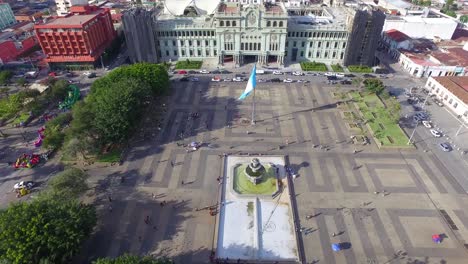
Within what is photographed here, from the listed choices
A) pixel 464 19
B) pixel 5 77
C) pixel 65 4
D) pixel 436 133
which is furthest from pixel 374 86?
pixel 65 4

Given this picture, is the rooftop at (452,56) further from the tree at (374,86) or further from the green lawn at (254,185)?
the green lawn at (254,185)

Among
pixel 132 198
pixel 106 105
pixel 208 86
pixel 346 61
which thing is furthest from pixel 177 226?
pixel 346 61

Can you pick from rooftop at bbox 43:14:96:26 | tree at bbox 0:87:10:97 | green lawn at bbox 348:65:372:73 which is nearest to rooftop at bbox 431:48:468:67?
green lawn at bbox 348:65:372:73

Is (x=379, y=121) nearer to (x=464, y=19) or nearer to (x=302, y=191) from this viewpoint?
(x=302, y=191)

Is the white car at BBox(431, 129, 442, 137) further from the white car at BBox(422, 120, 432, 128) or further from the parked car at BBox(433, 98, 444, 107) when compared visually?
the parked car at BBox(433, 98, 444, 107)

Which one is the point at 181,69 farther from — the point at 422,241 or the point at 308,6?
the point at 422,241

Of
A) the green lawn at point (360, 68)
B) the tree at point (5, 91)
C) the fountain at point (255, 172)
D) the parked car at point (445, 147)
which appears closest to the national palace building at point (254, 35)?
the green lawn at point (360, 68)
